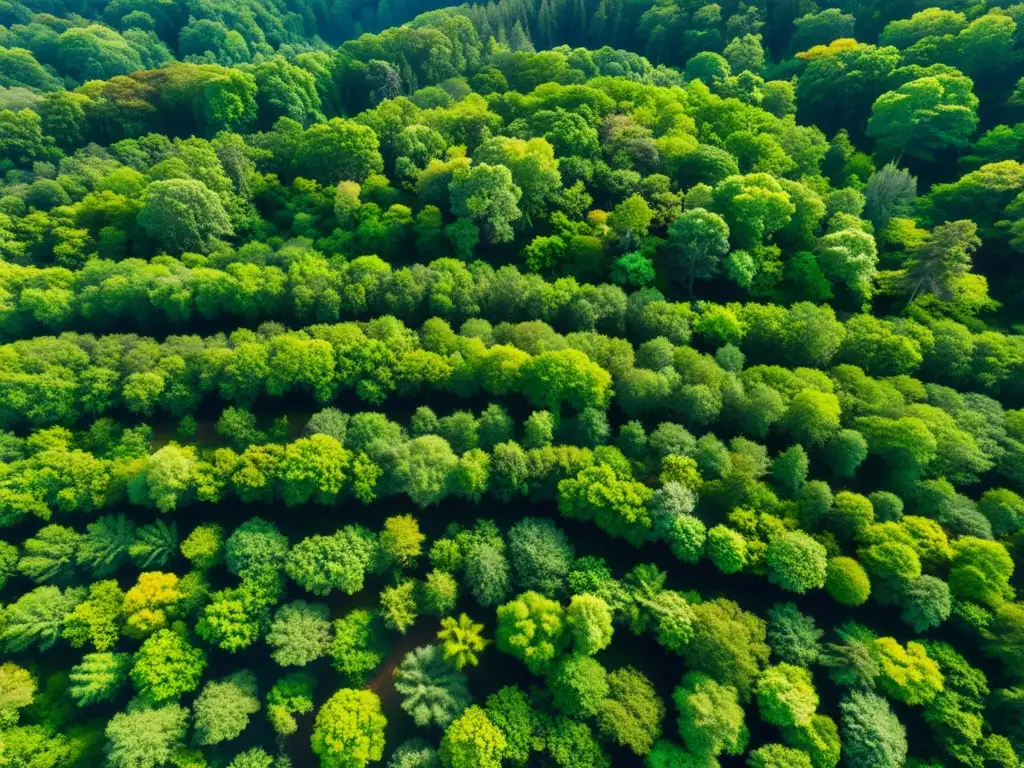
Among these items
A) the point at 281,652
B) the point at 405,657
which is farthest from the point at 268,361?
the point at 405,657

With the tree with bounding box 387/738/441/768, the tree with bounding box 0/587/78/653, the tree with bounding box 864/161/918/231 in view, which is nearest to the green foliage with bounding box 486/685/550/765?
the tree with bounding box 387/738/441/768

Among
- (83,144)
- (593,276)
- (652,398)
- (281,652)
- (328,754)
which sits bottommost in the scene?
(328,754)

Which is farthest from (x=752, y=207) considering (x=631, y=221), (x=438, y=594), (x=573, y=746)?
(x=573, y=746)

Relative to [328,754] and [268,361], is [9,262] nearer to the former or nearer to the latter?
[268,361]

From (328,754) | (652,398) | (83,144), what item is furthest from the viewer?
(83,144)

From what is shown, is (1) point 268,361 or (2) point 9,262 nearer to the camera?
(1) point 268,361

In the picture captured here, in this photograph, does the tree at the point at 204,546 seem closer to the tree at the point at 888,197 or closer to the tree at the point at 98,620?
the tree at the point at 98,620
